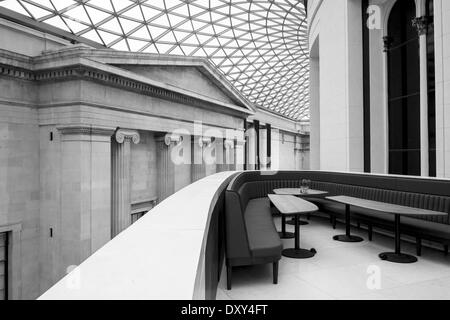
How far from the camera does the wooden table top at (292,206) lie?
5.57 m

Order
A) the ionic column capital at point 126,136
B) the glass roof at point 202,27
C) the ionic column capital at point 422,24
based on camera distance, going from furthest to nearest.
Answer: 1. the glass roof at point 202,27
2. the ionic column capital at point 126,136
3. the ionic column capital at point 422,24

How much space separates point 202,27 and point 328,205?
2300 centimetres

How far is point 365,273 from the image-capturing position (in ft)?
16.1

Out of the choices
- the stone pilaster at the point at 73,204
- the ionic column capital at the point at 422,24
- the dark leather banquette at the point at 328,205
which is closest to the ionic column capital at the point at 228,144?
the dark leather banquette at the point at 328,205

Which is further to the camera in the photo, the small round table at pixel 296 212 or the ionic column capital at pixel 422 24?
the ionic column capital at pixel 422 24

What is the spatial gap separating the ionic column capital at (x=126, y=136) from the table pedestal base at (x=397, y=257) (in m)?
11.2

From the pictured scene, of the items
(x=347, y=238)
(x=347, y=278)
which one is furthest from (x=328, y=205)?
(x=347, y=278)

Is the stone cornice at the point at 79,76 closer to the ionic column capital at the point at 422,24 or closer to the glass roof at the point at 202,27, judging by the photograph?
the glass roof at the point at 202,27

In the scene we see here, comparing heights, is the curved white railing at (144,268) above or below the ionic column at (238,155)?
below

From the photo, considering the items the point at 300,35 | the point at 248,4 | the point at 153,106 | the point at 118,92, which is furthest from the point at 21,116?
the point at 300,35

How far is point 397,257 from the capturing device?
5641mm

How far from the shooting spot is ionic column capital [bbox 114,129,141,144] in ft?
44.2

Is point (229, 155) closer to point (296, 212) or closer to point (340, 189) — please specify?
point (340, 189)

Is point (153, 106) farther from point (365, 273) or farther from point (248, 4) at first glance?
point (248, 4)
